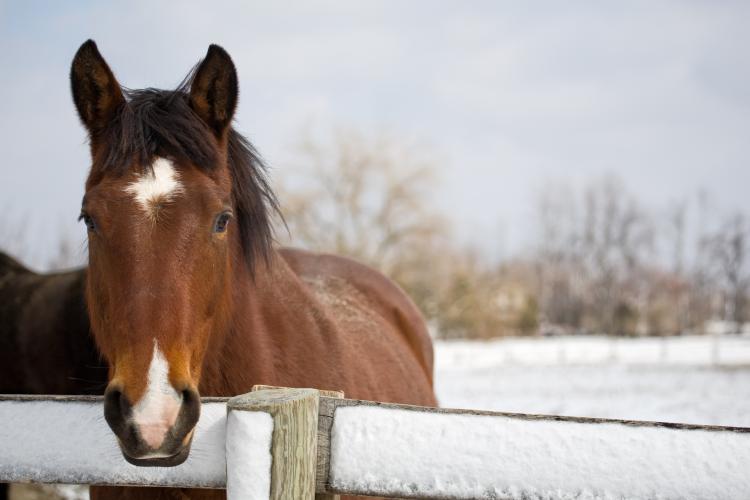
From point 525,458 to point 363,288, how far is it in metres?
3.10

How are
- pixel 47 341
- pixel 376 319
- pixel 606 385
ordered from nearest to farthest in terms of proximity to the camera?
pixel 376 319 → pixel 47 341 → pixel 606 385

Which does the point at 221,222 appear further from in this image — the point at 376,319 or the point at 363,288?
the point at 363,288

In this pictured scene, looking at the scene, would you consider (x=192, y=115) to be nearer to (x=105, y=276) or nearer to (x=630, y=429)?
(x=105, y=276)

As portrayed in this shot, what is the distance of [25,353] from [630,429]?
15.8 feet

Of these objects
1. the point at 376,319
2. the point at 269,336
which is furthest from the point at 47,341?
the point at 269,336

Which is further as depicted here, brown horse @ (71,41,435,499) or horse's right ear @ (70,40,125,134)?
horse's right ear @ (70,40,125,134)

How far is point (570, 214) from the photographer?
5309 centimetres

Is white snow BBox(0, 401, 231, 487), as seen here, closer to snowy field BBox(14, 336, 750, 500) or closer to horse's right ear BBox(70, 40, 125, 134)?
horse's right ear BBox(70, 40, 125, 134)

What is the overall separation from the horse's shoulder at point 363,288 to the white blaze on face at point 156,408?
6.80 ft

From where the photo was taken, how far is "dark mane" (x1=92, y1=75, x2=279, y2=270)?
1.97 meters

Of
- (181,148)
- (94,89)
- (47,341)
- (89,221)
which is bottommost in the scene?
(47,341)

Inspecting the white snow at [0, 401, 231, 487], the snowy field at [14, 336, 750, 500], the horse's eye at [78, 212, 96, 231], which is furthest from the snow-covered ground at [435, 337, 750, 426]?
the horse's eye at [78, 212, 96, 231]

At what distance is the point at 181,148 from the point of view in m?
1.99

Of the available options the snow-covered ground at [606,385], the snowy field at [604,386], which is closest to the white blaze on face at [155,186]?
the snowy field at [604,386]
